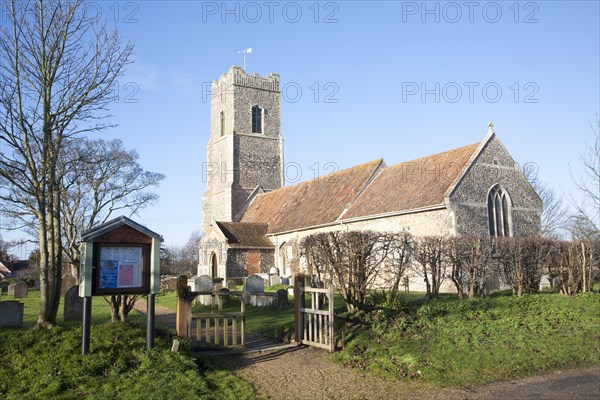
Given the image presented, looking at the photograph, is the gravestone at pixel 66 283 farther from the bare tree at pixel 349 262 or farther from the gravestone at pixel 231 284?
the bare tree at pixel 349 262

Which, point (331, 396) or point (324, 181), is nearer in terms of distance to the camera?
point (331, 396)

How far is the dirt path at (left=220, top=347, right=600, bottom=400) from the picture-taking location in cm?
661

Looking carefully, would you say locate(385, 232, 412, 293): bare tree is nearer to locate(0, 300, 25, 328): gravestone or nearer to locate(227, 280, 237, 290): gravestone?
locate(0, 300, 25, 328): gravestone

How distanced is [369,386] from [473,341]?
Result: 114 inches

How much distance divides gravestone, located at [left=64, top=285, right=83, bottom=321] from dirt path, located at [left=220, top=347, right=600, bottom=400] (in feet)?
18.7

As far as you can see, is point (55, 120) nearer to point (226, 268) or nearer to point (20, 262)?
point (226, 268)

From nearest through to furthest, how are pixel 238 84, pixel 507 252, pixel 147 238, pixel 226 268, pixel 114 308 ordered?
pixel 147 238 → pixel 114 308 → pixel 507 252 → pixel 226 268 → pixel 238 84

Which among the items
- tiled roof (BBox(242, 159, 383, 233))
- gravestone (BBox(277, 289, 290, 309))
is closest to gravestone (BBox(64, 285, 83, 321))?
gravestone (BBox(277, 289, 290, 309))

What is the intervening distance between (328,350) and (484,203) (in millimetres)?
13960

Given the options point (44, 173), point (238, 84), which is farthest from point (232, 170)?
point (44, 173)

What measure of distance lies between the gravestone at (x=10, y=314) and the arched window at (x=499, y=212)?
60.0 ft

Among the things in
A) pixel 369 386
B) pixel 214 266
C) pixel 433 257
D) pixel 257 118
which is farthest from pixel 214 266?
pixel 369 386

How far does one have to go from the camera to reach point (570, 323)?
11.0 metres

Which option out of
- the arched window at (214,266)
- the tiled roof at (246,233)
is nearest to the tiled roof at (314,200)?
the tiled roof at (246,233)
